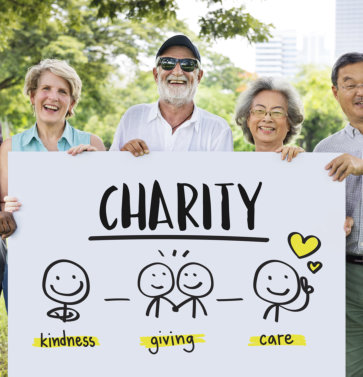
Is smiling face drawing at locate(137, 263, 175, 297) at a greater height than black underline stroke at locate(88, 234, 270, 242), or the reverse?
black underline stroke at locate(88, 234, 270, 242)

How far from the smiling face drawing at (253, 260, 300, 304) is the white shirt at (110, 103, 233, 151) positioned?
2.63 ft

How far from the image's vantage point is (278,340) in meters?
2.67

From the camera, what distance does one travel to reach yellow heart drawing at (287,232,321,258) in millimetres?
2646

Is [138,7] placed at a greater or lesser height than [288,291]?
greater

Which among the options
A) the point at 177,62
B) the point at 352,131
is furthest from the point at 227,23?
the point at 352,131

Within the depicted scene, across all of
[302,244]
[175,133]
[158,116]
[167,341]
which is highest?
[158,116]

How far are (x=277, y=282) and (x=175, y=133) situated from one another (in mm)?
1086

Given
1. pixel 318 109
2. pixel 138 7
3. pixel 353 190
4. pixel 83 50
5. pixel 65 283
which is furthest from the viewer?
pixel 318 109

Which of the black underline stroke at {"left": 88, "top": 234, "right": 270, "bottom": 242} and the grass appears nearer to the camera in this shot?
the black underline stroke at {"left": 88, "top": 234, "right": 270, "bottom": 242}

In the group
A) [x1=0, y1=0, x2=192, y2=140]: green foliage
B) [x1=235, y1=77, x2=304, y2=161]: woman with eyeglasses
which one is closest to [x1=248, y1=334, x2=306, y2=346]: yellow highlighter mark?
[x1=235, y1=77, x2=304, y2=161]: woman with eyeglasses

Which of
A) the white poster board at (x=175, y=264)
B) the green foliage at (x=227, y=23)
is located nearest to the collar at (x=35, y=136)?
the white poster board at (x=175, y=264)

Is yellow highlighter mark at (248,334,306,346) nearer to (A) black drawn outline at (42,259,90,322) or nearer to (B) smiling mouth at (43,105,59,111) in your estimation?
(A) black drawn outline at (42,259,90,322)

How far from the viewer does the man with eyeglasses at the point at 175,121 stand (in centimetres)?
313

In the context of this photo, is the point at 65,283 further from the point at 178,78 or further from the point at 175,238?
the point at 178,78
